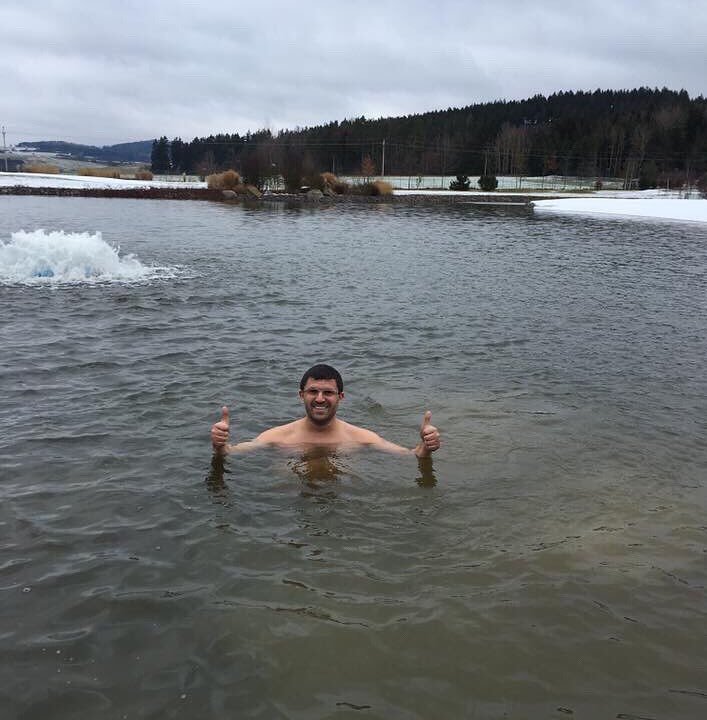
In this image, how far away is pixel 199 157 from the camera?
167m

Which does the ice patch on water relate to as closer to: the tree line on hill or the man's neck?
the man's neck

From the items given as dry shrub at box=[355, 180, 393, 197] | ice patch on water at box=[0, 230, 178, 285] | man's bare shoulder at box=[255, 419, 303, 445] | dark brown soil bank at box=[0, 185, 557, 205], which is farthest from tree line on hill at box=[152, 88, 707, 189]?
man's bare shoulder at box=[255, 419, 303, 445]

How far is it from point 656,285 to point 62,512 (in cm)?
1604

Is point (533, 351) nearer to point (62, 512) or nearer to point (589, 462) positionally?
point (589, 462)

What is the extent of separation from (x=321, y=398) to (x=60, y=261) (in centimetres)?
1247

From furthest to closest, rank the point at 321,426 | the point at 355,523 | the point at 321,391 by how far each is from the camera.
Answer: the point at 321,426
the point at 321,391
the point at 355,523

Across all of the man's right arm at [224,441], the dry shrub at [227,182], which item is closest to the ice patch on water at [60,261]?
the man's right arm at [224,441]

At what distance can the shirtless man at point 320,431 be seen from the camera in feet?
18.4

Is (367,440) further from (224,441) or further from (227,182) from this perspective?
(227,182)

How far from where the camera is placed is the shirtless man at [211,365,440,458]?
5.61m

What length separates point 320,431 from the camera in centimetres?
614

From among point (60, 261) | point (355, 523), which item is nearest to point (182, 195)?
point (60, 261)

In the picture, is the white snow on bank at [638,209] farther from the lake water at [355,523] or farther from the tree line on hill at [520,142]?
the tree line on hill at [520,142]

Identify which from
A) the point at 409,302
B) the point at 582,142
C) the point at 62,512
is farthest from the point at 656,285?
the point at 582,142
